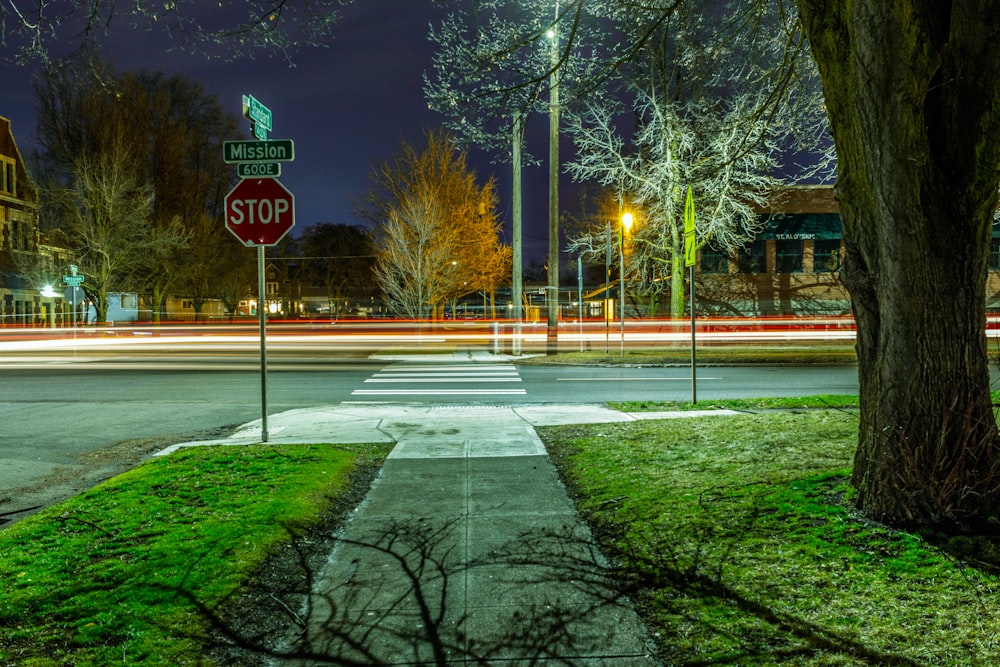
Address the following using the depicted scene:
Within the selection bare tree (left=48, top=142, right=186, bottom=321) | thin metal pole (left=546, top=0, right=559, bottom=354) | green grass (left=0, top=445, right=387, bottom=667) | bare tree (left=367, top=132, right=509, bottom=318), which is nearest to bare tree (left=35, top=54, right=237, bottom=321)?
bare tree (left=48, top=142, right=186, bottom=321)

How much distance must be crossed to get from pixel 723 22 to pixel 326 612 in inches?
322

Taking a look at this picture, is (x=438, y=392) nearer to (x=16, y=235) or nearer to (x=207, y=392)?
(x=207, y=392)

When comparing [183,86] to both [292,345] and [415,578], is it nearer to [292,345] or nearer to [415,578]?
[292,345]

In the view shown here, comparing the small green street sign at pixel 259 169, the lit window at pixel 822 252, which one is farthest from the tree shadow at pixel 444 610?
the lit window at pixel 822 252

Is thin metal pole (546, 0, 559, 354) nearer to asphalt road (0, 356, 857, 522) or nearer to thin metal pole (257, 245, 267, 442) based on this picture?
asphalt road (0, 356, 857, 522)

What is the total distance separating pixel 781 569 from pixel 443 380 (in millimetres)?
12640

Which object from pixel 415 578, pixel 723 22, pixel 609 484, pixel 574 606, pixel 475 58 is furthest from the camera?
pixel 723 22

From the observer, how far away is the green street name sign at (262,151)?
27.3 ft

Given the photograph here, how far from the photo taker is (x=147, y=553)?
15.0 ft

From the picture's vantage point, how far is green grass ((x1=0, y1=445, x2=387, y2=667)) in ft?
11.3

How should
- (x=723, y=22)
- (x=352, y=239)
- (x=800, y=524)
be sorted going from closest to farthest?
(x=800, y=524) → (x=723, y=22) → (x=352, y=239)

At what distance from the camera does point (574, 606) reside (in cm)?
389

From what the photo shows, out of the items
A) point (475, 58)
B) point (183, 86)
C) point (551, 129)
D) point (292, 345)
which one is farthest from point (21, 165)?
point (475, 58)

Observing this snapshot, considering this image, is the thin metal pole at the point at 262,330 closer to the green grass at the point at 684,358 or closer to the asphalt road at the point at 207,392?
the asphalt road at the point at 207,392
